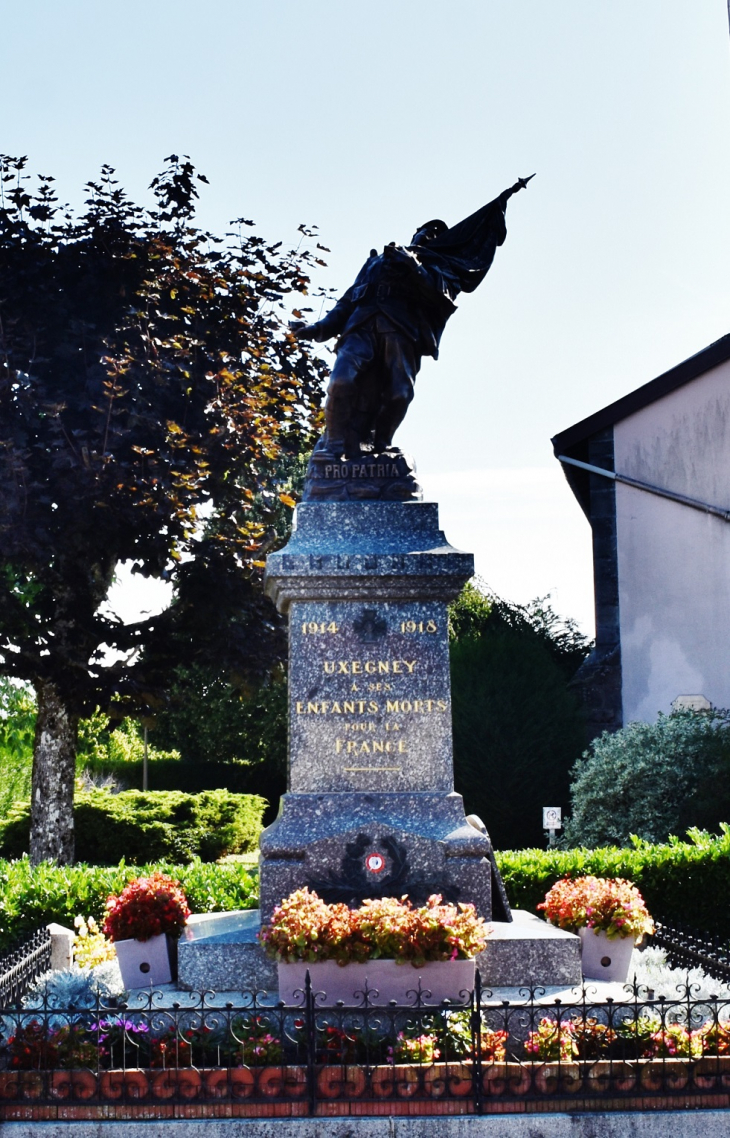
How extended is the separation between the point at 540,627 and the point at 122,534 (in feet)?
59.8

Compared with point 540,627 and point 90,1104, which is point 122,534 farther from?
point 540,627

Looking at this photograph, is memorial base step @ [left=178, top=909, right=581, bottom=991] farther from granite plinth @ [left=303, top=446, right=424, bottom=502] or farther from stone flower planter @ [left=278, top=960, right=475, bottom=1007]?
granite plinth @ [left=303, top=446, right=424, bottom=502]

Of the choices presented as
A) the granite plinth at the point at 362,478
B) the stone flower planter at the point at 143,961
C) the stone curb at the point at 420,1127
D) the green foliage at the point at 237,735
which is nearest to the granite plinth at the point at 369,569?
the granite plinth at the point at 362,478

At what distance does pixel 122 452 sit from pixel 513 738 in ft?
33.4

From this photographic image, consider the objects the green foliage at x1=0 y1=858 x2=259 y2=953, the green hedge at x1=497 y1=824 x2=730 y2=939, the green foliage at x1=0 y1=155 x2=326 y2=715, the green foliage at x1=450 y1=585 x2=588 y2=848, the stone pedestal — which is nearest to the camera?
the stone pedestal

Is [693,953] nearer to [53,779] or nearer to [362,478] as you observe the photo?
[362,478]

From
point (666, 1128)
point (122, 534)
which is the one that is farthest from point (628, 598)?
point (666, 1128)

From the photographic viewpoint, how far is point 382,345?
9352 millimetres

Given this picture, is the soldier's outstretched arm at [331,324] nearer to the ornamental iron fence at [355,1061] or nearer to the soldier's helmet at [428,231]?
the soldier's helmet at [428,231]

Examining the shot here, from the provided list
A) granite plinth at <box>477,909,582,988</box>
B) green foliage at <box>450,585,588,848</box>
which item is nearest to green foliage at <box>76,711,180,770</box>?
green foliage at <box>450,585,588,848</box>

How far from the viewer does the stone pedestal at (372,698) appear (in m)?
8.28

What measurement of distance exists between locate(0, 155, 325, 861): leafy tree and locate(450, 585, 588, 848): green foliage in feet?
22.9

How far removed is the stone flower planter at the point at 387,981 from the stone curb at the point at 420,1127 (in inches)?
40.9

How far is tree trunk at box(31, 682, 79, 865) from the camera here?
51.8 ft
